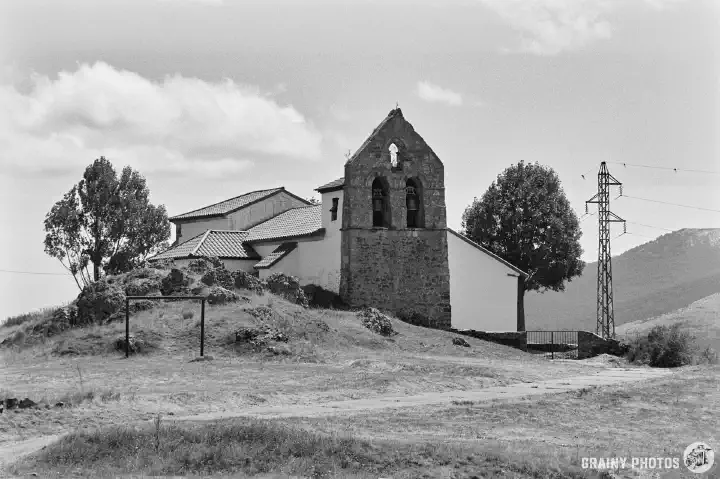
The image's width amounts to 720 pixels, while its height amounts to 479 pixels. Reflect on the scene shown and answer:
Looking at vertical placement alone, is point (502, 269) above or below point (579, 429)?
above

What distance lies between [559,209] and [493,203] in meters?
4.80

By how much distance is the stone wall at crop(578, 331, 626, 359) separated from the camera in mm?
44266

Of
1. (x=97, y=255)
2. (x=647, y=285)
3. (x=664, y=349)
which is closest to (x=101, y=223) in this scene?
(x=97, y=255)

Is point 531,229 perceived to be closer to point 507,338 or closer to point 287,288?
point 507,338

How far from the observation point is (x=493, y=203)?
66125 millimetres

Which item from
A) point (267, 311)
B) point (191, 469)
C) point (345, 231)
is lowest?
point (191, 469)

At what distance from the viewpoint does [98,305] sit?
1447 inches

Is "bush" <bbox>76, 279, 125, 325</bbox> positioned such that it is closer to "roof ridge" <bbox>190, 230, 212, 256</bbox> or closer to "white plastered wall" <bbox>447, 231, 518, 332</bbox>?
"roof ridge" <bbox>190, 230, 212, 256</bbox>

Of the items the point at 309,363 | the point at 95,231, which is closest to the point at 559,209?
the point at 95,231

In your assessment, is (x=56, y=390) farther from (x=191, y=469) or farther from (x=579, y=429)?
(x=579, y=429)

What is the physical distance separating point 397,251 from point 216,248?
471 inches

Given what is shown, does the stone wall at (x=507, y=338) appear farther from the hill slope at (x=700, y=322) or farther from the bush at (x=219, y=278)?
the hill slope at (x=700, y=322)

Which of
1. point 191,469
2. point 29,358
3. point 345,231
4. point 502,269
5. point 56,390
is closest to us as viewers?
point 191,469

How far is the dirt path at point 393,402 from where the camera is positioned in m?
16.4
